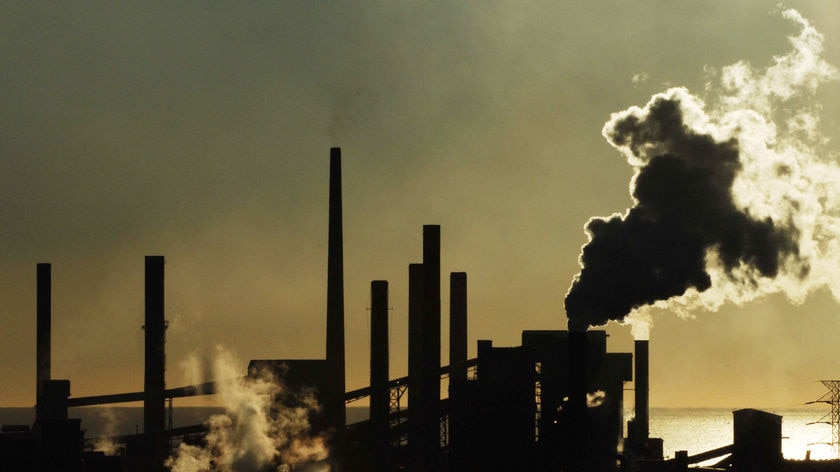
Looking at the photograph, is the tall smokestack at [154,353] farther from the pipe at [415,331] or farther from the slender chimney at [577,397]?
the slender chimney at [577,397]

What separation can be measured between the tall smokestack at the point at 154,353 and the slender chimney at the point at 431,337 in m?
10.5

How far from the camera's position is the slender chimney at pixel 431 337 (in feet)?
180

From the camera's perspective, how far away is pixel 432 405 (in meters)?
55.3

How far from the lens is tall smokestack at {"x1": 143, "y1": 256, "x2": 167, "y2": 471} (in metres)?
58.3

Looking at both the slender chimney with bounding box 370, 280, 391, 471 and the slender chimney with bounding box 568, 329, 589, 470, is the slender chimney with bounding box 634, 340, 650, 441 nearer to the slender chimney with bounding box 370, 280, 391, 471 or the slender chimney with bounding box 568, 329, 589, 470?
the slender chimney with bounding box 370, 280, 391, 471

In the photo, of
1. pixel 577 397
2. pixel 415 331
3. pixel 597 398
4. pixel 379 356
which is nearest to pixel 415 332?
pixel 415 331

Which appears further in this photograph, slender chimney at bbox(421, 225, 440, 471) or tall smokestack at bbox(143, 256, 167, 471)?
tall smokestack at bbox(143, 256, 167, 471)

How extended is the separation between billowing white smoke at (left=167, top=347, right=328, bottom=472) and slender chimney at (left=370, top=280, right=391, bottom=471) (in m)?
2.74

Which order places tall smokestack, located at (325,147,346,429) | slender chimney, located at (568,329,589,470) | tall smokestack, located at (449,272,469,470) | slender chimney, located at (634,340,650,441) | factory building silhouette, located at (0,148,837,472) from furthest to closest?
slender chimney, located at (634,340,650,441) → tall smokestack, located at (325,147,346,429) → tall smokestack, located at (449,272,469,470) → factory building silhouette, located at (0,148,837,472) → slender chimney, located at (568,329,589,470)

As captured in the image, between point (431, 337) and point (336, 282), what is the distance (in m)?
6.14

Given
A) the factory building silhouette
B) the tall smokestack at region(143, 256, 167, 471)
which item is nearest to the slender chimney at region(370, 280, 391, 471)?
the factory building silhouette

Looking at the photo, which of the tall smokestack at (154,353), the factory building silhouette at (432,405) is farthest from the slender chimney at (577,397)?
the tall smokestack at (154,353)

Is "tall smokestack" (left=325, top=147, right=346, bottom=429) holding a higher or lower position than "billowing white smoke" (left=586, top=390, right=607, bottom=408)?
higher

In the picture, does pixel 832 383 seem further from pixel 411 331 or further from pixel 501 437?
pixel 501 437
